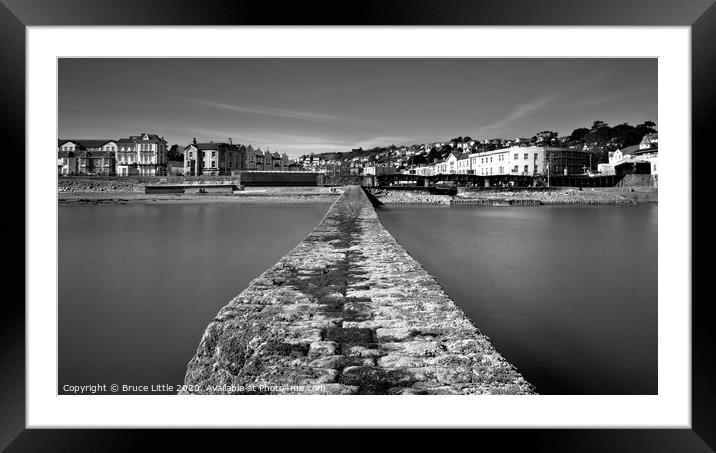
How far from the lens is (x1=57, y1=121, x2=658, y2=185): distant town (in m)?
6.11

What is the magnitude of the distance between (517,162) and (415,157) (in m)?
38.8

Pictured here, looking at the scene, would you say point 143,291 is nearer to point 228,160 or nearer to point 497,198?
point 228,160

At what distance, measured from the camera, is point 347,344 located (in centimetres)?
264

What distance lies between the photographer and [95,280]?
18.3 feet

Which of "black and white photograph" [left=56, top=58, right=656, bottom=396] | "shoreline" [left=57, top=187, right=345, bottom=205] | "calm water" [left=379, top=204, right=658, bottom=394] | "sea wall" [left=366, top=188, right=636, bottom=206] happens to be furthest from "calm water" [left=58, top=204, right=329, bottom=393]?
"sea wall" [left=366, top=188, right=636, bottom=206]

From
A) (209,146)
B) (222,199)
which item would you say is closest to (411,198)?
(222,199)

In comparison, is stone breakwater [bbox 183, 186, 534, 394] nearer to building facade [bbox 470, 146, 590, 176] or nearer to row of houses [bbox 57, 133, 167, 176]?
row of houses [bbox 57, 133, 167, 176]

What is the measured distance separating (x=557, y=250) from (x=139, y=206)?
19860 millimetres

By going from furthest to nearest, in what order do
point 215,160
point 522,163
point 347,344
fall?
point 522,163 → point 215,160 → point 347,344

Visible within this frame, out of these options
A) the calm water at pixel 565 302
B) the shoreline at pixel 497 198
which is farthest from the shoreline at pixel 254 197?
the calm water at pixel 565 302

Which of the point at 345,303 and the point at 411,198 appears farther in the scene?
the point at 411,198

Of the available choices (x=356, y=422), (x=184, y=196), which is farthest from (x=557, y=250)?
(x=184, y=196)

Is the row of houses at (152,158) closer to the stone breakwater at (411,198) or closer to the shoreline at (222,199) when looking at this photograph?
the shoreline at (222,199)
